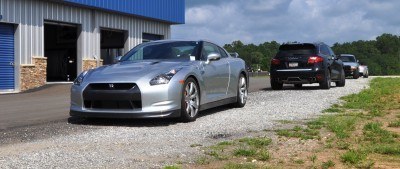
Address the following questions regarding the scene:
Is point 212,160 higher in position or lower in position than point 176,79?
lower

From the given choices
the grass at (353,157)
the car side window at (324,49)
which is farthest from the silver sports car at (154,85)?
the car side window at (324,49)

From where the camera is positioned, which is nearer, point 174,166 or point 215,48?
point 174,166

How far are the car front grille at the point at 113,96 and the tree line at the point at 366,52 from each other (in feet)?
266

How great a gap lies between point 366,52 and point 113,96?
103449 mm

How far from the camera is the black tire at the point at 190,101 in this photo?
7.42 metres

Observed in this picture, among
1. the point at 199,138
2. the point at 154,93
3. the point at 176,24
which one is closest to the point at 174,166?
the point at 199,138

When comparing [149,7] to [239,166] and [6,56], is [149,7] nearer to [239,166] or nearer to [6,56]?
[6,56]

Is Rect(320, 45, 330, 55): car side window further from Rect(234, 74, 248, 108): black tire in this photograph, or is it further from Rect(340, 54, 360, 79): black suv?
Rect(340, 54, 360, 79): black suv

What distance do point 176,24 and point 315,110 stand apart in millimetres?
23292

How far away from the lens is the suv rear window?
1624cm

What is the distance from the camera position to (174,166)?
167 inches

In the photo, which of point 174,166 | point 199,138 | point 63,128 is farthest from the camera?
point 63,128

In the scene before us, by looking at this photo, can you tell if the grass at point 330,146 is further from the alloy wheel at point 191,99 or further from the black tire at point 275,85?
the black tire at point 275,85

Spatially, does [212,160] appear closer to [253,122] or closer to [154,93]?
[154,93]
